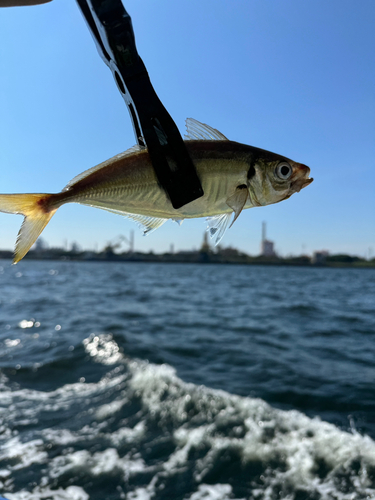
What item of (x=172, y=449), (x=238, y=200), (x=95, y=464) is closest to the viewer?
(x=238, y=200)

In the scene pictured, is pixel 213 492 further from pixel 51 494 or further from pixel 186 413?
pixel 51 494

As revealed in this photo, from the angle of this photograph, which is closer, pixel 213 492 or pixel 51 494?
pixel 51 494

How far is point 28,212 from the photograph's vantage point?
118cm

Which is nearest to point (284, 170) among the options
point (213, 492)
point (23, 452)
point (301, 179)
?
point (301, 179)

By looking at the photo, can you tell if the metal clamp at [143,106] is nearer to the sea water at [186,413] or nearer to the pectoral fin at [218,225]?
the pectoral fin at [218,225]

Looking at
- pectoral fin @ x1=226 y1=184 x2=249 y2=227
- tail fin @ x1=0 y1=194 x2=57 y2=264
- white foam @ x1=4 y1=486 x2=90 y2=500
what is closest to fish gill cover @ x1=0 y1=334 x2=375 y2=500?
white foam @ x1=4 y1=486 x2=90 y2=500

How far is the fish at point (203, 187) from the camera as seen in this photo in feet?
3.67

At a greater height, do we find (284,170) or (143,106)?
(143,106)

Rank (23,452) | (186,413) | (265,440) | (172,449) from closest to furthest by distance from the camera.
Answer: (23,452)
(172,449)
(265,440)
(186,413)

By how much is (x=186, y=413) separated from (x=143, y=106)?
10.5 metres

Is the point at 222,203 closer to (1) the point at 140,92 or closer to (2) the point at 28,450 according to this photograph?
(1) the point at 140,92

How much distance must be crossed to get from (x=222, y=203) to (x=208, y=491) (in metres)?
8.03

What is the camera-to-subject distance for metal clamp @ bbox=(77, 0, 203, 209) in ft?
3.61

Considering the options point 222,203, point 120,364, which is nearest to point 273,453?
point 120,364
